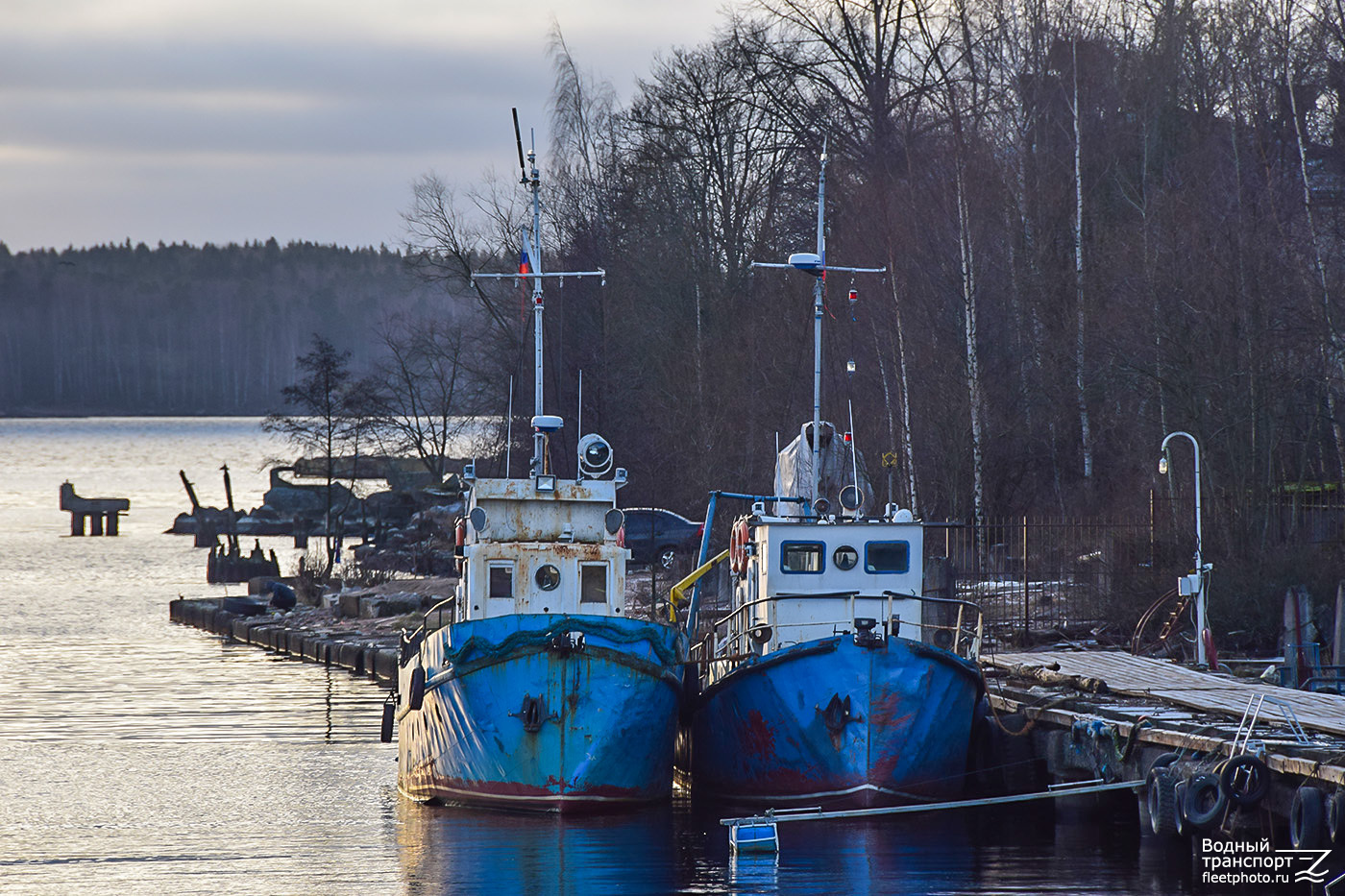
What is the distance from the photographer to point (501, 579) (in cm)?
2223

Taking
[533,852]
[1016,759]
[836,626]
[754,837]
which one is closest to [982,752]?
[1016,759]

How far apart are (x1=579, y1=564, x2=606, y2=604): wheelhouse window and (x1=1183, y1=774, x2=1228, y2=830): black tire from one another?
832 cm

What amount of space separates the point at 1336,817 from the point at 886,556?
324 inches

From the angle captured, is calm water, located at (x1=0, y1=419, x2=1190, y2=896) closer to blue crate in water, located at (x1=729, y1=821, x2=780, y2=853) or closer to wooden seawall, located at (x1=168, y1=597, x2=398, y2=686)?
blue crate in water, located at (x1=729, y1=821, x2=780, y2=853)

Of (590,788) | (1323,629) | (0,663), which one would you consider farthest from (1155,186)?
(0,663)

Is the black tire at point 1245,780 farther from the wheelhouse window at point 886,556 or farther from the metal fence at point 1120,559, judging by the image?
the metal fence at point 1120,559

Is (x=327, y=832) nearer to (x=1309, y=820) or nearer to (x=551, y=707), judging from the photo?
(x=551, y=707)

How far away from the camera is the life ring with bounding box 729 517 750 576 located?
2372 cm

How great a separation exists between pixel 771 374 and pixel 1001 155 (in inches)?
328

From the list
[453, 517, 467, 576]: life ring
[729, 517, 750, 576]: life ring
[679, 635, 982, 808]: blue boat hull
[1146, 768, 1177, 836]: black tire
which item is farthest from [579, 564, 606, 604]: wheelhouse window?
[1146, 768, 1177, 836]: black tire

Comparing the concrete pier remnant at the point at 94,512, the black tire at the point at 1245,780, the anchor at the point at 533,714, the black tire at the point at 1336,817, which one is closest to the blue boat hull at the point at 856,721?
the anchor at the point at 533,714

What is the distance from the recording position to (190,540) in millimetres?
88438

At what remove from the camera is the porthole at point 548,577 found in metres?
22.2

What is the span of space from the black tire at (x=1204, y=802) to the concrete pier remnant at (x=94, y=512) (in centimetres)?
8322
